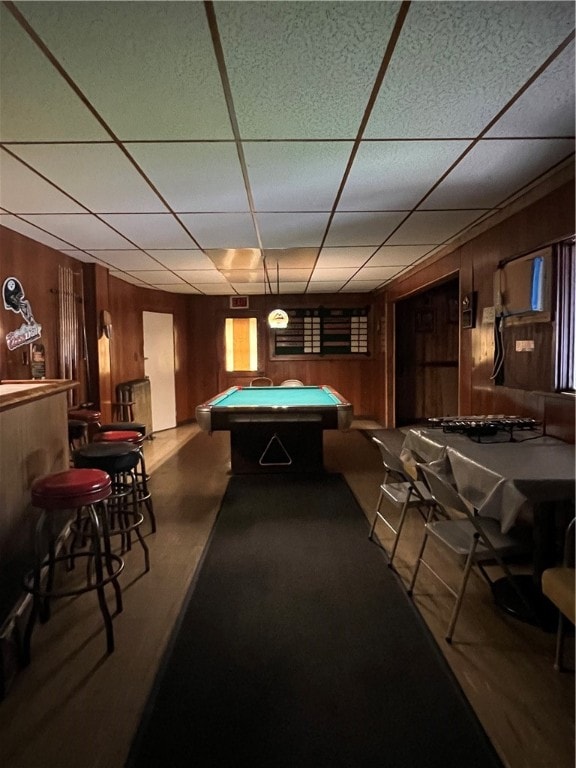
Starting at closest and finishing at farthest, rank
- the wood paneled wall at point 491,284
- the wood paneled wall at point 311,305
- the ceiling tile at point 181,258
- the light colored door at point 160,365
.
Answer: the wood paneled wall at point 491,284
the wood paneled wall at point 311,305
the ceiling tile at point 181,258
the light colored door at point 160,365

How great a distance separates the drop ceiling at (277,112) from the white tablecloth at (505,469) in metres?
1.65

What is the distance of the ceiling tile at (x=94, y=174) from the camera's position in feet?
7.22

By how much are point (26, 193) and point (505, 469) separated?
331 centimetres

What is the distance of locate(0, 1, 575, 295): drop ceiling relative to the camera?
55.1 inches

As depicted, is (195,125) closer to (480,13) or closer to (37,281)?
(480,13)

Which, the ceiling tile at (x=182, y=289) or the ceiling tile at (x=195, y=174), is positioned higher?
the ceiling tile at (x=182, y=289)

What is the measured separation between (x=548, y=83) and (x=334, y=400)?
3172mm

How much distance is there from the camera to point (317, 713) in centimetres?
162

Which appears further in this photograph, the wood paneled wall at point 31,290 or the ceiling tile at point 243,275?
the ceiling tile at point 243,275

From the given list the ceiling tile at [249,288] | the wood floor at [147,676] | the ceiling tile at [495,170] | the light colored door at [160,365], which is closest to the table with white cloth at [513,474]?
the wood floor at [147,676]

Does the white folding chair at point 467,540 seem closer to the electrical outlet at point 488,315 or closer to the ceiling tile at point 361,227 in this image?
the electrical outlet at point 488,315

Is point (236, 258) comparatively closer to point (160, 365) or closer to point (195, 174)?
point (195, 174)

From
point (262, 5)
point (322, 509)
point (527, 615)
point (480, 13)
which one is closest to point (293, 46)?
point (262, 5)

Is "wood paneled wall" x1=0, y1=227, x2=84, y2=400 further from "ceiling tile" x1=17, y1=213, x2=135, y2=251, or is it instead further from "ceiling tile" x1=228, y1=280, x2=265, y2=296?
"ceiling tile" x1=228, y1=280, x2=265, y2=296
